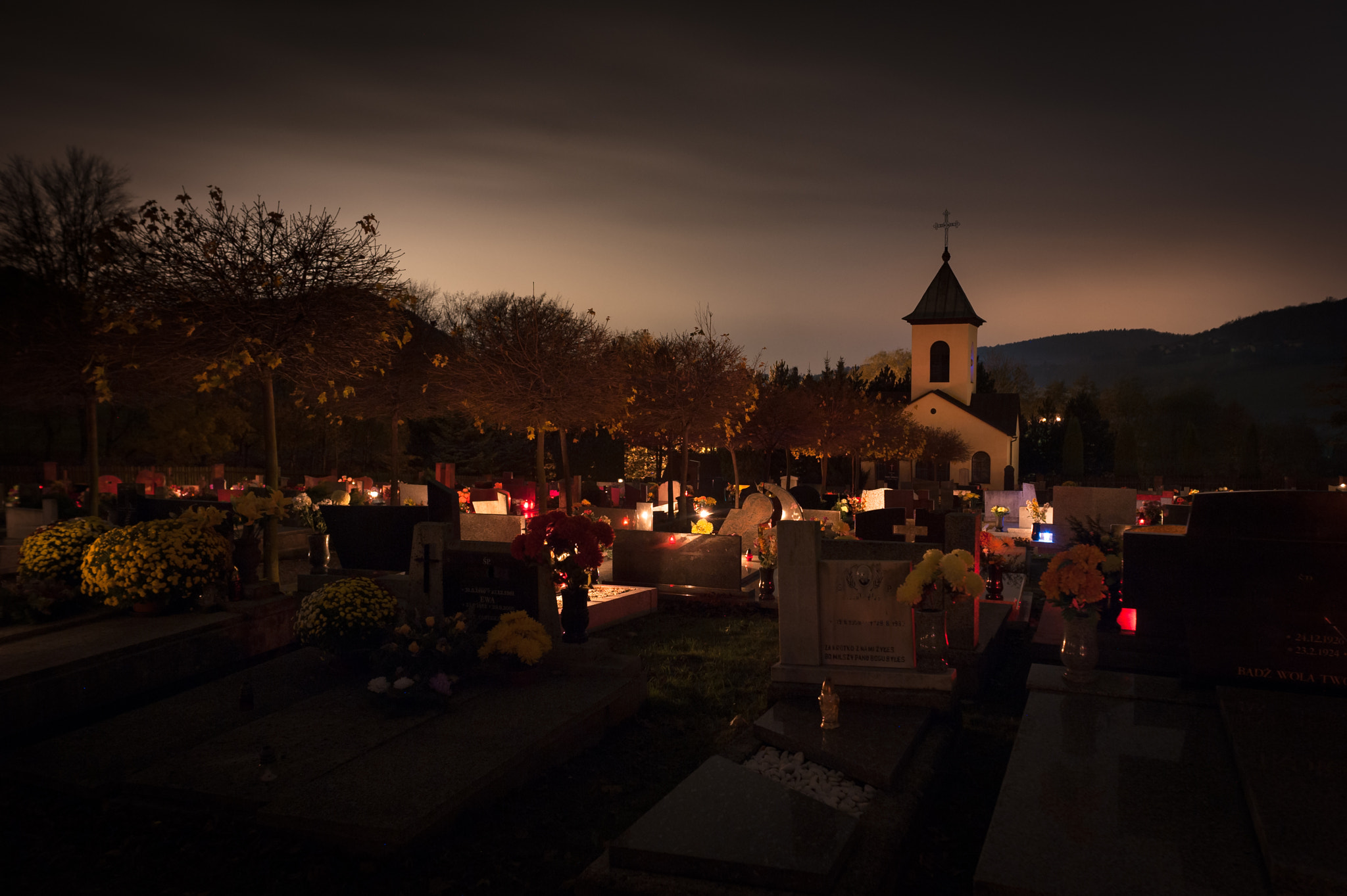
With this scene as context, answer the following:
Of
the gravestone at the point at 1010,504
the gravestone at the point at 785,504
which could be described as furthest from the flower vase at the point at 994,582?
the gravestone at the point at 1010,504

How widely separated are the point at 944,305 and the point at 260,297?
4739 centimetres

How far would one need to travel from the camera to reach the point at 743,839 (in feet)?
12.9

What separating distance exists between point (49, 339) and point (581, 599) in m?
11.3

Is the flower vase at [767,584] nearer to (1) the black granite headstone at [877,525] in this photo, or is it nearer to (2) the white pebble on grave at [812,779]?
(1) the black granite headstone at [877,525]

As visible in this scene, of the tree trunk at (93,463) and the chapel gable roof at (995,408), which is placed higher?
the chapel gable roof at (995,408)

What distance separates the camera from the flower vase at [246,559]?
8.15 metres

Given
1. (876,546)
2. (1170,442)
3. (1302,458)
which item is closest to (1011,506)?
(876,546)

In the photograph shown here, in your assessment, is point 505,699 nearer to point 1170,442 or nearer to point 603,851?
point 603,851

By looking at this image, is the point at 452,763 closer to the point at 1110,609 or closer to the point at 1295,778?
the point at 1295,778

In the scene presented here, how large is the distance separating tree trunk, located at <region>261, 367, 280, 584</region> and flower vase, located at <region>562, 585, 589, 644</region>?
3463 millimetres

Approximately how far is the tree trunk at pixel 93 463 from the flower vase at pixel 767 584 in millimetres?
10385

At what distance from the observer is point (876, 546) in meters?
6.64

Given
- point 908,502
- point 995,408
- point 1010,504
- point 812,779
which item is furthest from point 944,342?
point 812,779

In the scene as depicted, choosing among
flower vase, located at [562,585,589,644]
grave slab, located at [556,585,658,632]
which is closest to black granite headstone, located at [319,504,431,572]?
grave slab, located at [556,585,658,632]
